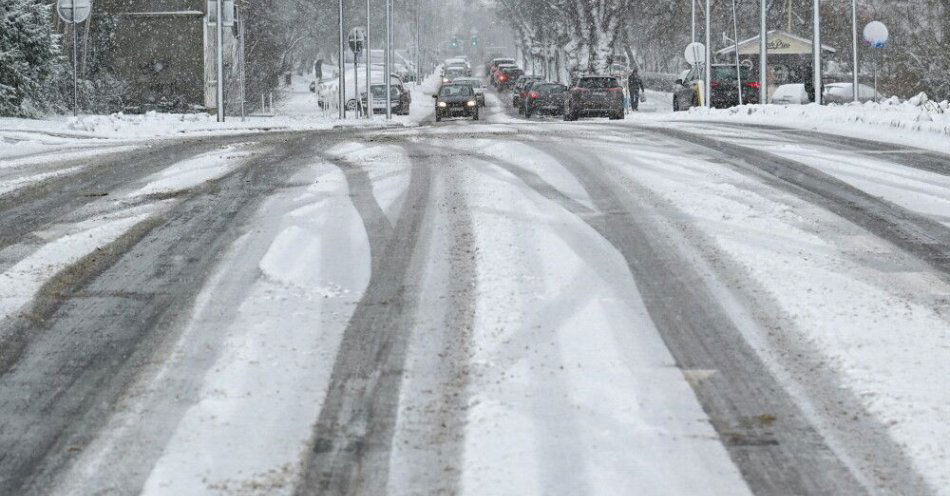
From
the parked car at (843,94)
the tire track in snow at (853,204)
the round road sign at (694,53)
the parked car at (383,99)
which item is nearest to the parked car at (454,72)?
the parked car at (383,99)

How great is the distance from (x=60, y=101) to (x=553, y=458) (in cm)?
3384

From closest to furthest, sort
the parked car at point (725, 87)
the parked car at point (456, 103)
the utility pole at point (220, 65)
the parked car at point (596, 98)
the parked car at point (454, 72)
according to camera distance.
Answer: the utility pole at point (220, 65), the parked car at point (596, 98), the parked car at point (725, 87), the parked car at point (456, 103), the parked car at point (454, 72)

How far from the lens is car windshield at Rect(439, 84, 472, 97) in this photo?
4609 centimetres

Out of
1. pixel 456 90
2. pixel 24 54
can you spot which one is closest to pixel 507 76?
pixel 456 90

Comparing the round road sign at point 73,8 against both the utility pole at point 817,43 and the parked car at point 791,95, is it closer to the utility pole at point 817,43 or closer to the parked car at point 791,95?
the utility pole at point 817,43

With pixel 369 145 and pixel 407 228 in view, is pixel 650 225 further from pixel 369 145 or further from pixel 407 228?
pixel 369 145

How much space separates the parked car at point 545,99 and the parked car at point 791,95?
7.95 meters

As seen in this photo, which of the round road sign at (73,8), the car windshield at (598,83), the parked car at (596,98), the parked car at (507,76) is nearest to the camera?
the round road sign at (73,8)

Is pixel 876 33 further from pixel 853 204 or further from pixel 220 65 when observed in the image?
pixel 853 204

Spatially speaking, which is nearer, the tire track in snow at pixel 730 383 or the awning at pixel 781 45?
the tire track in snow at pixel 730 383

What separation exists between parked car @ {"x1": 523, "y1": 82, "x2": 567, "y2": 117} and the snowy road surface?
38.7 m

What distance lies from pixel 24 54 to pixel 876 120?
1963 centimetres

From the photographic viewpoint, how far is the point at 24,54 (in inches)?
1211

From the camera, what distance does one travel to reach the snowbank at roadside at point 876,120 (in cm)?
1817
